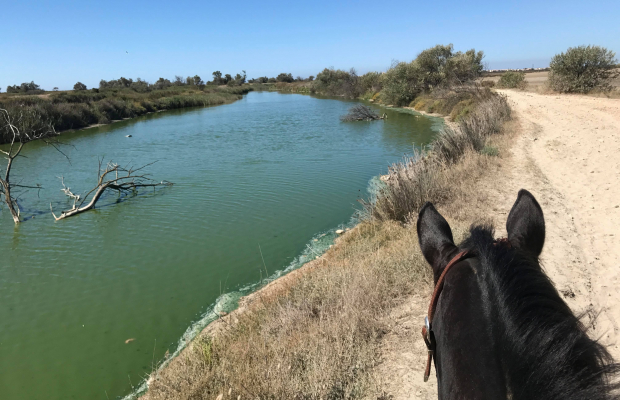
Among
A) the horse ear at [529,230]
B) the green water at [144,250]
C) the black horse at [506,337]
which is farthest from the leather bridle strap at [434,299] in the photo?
the green water at [144,250]

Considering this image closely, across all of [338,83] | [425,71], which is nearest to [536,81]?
[425,71]

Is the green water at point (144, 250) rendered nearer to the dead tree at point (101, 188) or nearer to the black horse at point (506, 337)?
the dead tree at point (101, 188)

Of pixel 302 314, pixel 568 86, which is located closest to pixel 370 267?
pixel 302 314

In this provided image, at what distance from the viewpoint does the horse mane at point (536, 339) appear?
0.87 m

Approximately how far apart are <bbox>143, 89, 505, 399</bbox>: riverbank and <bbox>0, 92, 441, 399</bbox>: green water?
1.16 meters

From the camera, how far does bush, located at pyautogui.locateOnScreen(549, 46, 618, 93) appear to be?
2353cm

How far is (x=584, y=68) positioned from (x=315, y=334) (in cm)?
3035

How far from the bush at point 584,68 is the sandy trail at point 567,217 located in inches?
462

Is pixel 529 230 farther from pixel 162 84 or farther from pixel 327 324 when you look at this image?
pixel 162 84

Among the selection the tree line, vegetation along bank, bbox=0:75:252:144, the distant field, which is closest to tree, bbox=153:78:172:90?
the tree line

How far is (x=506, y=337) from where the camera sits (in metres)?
1.00

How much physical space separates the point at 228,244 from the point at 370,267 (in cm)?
407

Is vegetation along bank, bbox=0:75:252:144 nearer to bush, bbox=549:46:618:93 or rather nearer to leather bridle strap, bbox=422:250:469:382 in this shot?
leather bridle strap, bbox=422:250:469:382

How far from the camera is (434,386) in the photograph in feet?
9.80
